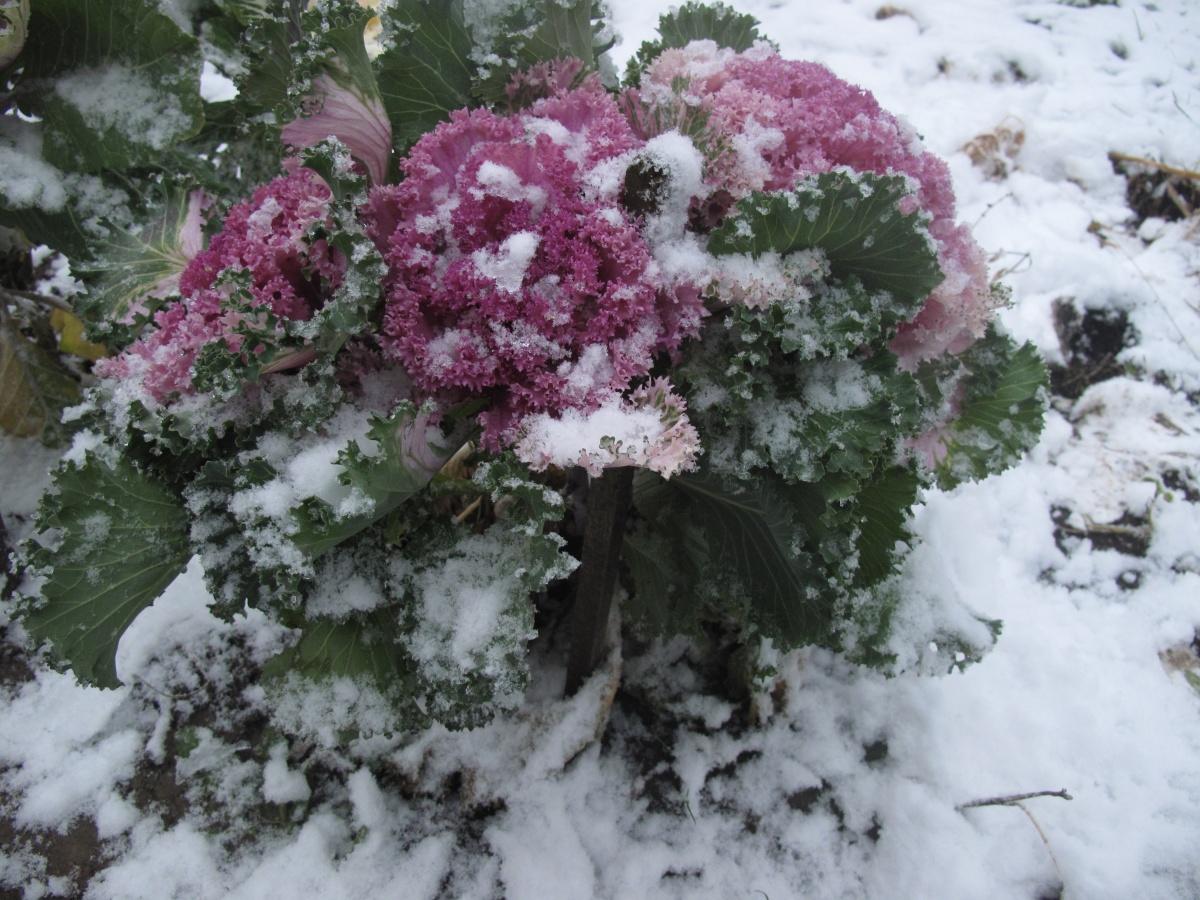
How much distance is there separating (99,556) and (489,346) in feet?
2.14

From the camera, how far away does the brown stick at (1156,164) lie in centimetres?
283

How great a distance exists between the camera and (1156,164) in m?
2.87

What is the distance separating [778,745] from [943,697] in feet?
1.35

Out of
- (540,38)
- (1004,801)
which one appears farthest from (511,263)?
(1004,801)

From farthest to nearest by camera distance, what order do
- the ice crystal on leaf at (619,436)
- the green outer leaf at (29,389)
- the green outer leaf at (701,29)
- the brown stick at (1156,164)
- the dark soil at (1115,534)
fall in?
1. the brown stick at (1156,164)
2. the dark soil at (1115,534)
3. the green outer leaf at (29,389)
4. the green outer leaf at (701,29)
5. the ice crystal on leaf at (619,436)

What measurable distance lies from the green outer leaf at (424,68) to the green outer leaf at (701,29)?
33cm

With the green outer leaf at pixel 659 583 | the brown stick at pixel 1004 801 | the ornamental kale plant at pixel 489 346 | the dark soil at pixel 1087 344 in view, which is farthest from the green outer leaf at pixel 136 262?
the dark soil at pixel 1087 344

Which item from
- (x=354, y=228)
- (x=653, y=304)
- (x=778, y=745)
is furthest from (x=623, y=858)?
(x=354, y=228)

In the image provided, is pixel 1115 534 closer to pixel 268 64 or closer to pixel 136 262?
pixel 268 64

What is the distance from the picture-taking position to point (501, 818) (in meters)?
1.79

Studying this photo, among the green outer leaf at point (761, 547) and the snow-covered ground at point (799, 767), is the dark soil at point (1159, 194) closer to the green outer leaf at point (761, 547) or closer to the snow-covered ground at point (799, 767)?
the snow-covered ground at point (799, 767)

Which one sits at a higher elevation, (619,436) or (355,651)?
(619,436)

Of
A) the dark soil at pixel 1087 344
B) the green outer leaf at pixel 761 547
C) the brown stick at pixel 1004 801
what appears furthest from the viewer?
A: the dark soil at pixel 1087 344

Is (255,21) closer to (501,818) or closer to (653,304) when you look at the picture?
(653,304)
